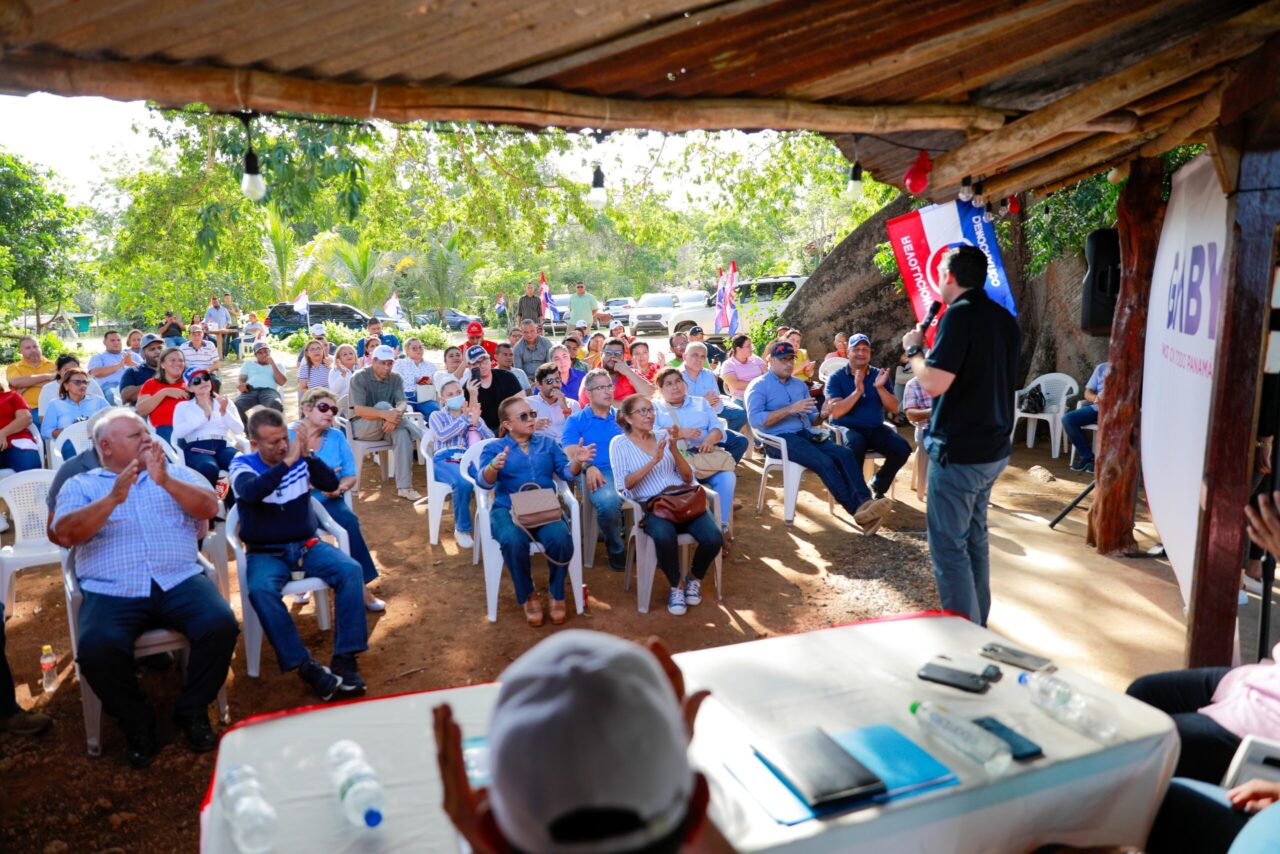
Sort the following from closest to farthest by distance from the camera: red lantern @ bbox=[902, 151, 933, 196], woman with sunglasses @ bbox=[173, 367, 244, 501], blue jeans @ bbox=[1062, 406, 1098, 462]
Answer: red lantern @ bbox=[902, 151, 933, 196] → woman with sunglasses @ bbox=[173, 367, 244, 501] → blue jeans @ bbox=[1062, 406, 1098, 462]

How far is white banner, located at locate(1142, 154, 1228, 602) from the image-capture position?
11.4 feet

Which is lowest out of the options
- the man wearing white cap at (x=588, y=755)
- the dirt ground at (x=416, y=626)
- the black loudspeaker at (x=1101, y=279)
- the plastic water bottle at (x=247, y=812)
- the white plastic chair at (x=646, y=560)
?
the dirt ground at (x=416, y=626)

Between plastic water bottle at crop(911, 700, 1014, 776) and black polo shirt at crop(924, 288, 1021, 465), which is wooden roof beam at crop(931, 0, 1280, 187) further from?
plastic water bottle at crop(911, 700, 1014, 776)

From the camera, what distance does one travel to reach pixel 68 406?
6.17 meters

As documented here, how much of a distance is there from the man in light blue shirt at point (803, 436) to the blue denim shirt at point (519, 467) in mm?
2188

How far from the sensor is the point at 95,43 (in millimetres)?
1780

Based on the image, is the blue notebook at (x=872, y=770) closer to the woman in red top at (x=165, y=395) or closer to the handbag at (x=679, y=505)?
the handbag at (x=679, y=505)

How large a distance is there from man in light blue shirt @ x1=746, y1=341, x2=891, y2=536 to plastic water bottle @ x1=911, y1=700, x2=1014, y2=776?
4.00 m

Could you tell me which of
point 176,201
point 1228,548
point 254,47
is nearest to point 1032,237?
point 1228,548

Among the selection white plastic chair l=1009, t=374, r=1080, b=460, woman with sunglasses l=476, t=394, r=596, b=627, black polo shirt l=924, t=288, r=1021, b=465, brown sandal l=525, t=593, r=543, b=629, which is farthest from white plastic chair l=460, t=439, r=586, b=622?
white plastic chair l=1009, t=374, r=1080, b=460

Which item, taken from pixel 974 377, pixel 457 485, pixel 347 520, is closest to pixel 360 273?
pixel 457 485

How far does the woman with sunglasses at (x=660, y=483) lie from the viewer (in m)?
4.57

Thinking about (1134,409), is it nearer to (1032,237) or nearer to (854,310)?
(1032,237)

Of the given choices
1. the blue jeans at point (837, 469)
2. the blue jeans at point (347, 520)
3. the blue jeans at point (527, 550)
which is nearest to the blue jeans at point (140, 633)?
the blue jeans at point (347, 520)
